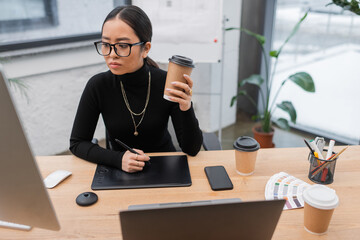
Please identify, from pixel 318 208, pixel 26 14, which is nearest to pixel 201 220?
pixel 318 208

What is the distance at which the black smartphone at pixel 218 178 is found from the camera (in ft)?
3.45

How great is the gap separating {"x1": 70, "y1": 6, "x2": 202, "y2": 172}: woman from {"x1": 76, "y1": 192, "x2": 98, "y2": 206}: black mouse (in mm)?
171

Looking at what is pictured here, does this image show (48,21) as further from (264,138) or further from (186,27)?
(264,138)

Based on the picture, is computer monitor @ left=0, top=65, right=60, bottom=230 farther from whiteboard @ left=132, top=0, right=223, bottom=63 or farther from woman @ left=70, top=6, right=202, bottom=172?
whiteboard @ left=132, top=0, right=223, bottom=63

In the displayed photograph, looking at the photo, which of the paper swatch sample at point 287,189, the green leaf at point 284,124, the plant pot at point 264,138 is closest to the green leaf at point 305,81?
the green leaf at point 284,124

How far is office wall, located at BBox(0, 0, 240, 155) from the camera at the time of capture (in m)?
2.40

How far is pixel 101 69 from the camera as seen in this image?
110 inches

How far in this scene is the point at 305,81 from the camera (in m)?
2.32

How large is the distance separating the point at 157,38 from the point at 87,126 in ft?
4.07

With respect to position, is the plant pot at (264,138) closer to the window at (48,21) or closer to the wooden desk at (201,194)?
the wooden desk at (201,194)

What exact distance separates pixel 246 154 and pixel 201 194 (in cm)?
21

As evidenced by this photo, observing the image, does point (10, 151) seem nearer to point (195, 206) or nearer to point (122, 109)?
point (195, 206)

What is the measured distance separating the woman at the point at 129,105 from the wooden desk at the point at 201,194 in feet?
0.31

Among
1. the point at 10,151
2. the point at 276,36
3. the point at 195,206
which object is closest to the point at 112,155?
the point at 10,151
